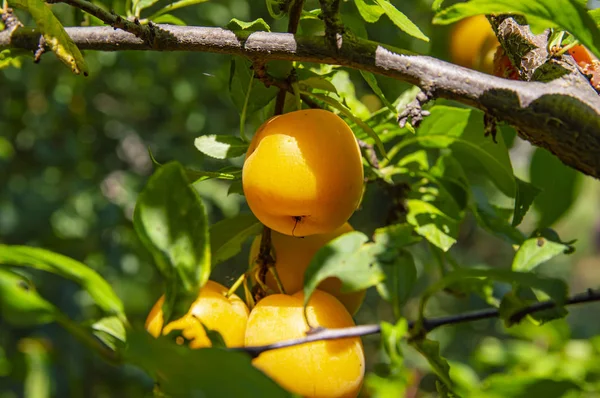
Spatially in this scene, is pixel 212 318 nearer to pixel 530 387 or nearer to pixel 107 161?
pixel 530 387

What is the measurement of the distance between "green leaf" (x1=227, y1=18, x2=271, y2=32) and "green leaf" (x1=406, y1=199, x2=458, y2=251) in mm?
259

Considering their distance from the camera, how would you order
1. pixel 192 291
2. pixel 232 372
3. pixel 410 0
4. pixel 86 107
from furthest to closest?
pixel 86 107
pixel 410 0
pixel 192 291
pixel 232 372

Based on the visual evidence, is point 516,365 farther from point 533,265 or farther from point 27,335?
point 27,335

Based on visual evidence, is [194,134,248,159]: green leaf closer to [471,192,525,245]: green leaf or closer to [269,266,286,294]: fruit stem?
[269,266,286,294]: fruit stem

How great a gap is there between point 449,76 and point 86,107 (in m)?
1.94

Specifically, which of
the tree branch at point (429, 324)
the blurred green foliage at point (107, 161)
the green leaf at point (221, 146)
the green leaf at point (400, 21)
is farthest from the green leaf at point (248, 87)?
the blurred green foliage at point (107, 161)

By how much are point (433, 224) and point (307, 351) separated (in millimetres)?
230

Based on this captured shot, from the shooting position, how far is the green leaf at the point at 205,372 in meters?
0.32

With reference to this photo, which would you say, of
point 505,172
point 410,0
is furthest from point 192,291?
point 410,0

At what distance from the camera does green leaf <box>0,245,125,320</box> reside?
1.31 ft

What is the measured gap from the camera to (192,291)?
427mm

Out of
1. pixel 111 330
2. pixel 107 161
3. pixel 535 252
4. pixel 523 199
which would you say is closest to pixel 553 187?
pixel 523 199

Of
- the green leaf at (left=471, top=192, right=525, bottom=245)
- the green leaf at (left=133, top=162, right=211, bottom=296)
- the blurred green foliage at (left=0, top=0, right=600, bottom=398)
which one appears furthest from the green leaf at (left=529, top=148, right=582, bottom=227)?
the blurred green foliage at (left=0, top=0, right=600, bottom=398)

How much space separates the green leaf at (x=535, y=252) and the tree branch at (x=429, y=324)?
0.20 ft
